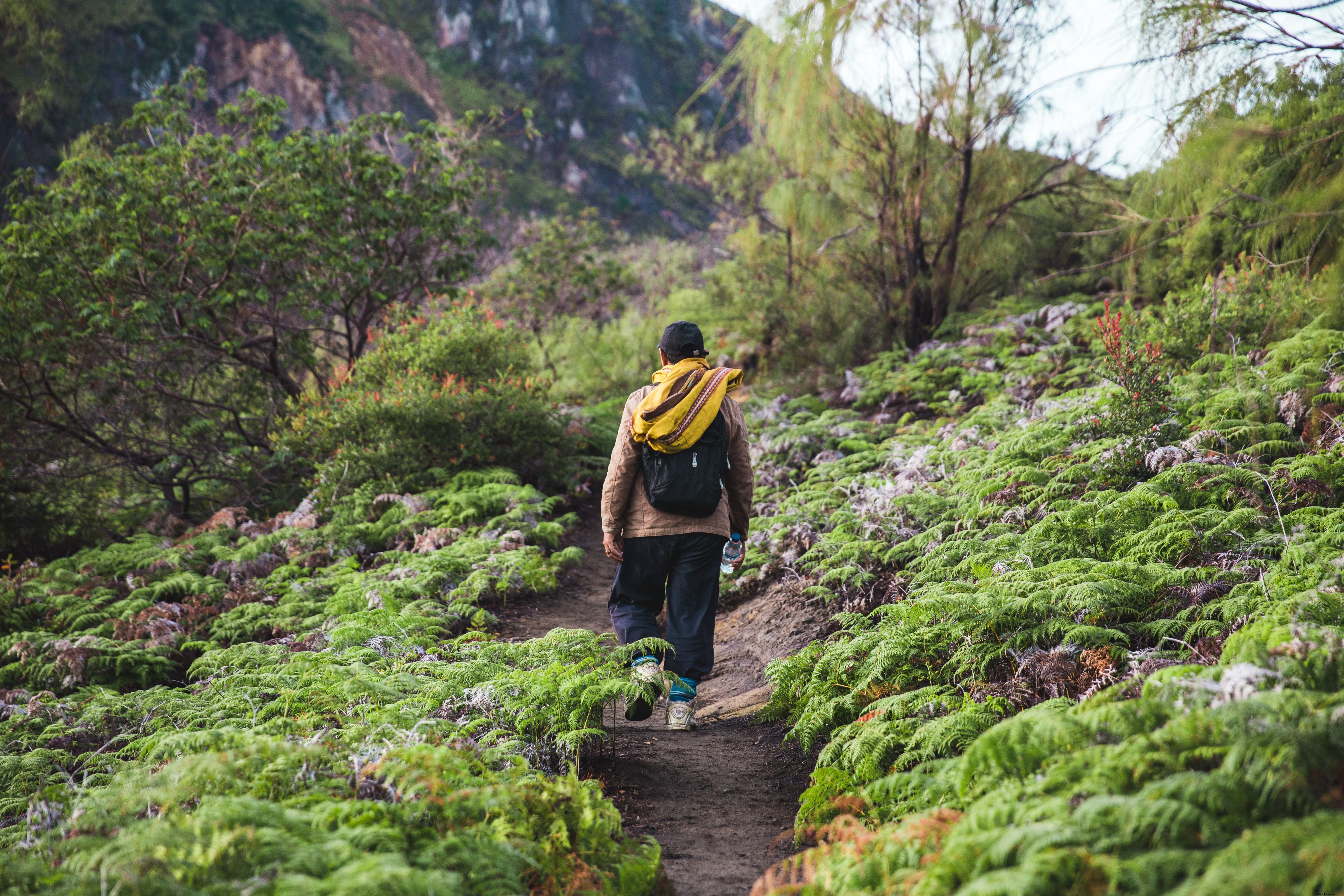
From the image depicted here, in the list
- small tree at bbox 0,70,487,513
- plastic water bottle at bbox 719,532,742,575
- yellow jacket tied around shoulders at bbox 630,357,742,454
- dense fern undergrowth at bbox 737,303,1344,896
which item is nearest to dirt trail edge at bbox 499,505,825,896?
dense fern undergrowth at bbox 737,303,1344,896

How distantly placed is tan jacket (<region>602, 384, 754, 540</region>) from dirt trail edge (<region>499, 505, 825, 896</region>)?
3.89 feet

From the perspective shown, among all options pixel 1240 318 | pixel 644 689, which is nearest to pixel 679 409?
pixel 644 689

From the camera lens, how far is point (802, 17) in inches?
341

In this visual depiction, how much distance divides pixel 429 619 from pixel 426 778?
3.52 meters

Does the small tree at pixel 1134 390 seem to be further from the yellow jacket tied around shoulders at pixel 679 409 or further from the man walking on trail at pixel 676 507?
the yellow jacket tied around shoulders at pixel 679 409

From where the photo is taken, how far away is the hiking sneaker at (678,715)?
15.0 feet

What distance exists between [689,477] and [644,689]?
1198mm

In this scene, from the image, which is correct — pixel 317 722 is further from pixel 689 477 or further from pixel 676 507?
pixel 689 477

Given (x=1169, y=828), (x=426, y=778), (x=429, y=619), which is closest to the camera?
(x=1169, y=828)

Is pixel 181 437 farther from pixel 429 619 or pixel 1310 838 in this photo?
pixel 1310 838

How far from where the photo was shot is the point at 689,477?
4371 millimetres

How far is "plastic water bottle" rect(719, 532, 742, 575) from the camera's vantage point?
4844 millimetres

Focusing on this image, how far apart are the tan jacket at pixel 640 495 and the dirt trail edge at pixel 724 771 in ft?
3.89

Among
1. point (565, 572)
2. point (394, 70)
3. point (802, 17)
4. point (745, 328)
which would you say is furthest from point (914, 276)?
point (394, 70)
